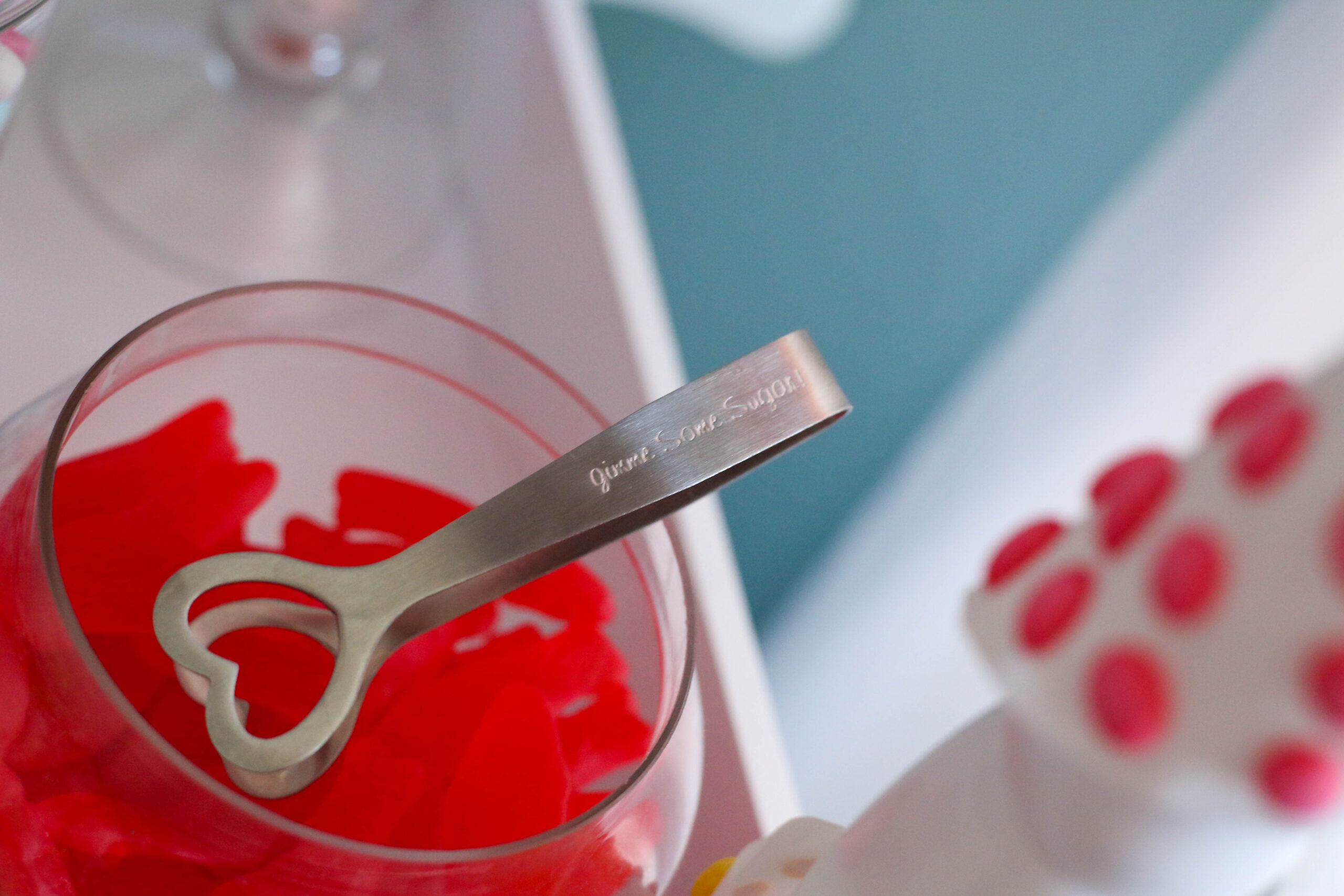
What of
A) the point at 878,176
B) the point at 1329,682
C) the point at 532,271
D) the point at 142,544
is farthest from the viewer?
the point at 878,176

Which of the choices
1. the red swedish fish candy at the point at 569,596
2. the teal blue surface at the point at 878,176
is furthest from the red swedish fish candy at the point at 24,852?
the teal blue surface at the point at 878,176

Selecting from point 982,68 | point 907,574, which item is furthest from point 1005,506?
point 982,68

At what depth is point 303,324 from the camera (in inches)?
9.7

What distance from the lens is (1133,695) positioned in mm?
119

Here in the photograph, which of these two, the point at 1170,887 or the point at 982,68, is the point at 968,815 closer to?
the point at 1170,887

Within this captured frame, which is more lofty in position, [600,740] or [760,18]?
[760,18]

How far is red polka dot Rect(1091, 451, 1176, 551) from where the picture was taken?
0.13m

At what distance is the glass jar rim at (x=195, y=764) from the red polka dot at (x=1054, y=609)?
0.08m

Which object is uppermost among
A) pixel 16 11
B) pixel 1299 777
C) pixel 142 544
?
pixel 16 11

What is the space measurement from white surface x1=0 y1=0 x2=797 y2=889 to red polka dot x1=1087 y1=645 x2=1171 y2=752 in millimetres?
185

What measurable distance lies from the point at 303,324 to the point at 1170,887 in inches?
7.6

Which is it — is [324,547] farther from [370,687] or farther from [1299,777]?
[1299,777]

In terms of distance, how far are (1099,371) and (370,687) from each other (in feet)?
2.31

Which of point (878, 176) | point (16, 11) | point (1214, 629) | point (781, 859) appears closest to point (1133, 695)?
point (1214, 629)
